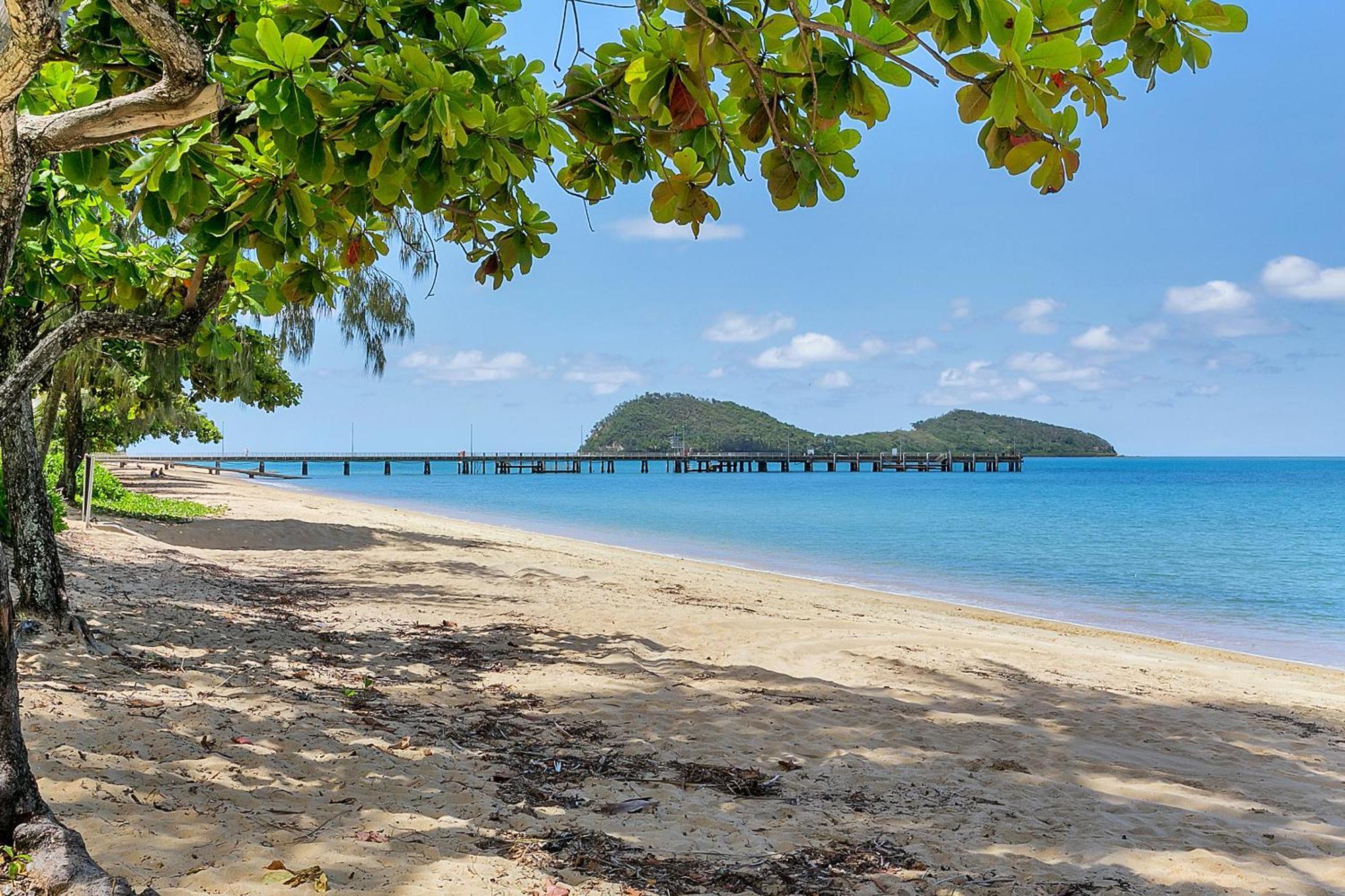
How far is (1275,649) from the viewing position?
10891 millimetres

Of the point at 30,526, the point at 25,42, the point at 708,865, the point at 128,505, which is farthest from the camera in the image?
the point at 128,505

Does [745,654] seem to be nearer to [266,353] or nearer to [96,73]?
[96,73]

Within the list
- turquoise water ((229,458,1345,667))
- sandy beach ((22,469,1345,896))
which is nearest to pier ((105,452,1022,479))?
turquoise water ((229,458,1345,667))

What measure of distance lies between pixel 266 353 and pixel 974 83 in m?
16.2

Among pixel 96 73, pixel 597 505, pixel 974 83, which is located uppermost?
pixel 96 73

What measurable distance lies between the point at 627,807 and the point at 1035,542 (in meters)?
24.9

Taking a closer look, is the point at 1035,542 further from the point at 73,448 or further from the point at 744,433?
the point at 744,433

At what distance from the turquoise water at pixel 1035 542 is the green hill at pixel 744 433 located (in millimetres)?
70609

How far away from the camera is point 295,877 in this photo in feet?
8.66

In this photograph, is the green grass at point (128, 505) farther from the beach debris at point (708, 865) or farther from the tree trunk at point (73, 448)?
the beach debris at point (708, 865)

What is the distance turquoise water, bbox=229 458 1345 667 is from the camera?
14008mm

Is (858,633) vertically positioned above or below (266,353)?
below

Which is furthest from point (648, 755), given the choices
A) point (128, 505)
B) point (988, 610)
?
point (128, 505)

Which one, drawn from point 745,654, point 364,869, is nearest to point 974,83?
point 364,869
